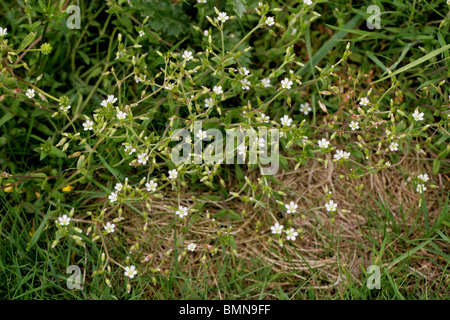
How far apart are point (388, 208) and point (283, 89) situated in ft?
4.01

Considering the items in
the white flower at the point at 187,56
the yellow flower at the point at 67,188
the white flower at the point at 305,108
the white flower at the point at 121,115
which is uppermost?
the white flower at the point at 187,56

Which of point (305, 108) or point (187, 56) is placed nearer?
point (187, 56)

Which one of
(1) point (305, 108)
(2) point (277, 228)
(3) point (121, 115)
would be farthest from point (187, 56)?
(2) point (277, 228)

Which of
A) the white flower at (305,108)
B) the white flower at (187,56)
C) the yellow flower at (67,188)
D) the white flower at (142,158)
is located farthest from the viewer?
the white flower at (305,108)

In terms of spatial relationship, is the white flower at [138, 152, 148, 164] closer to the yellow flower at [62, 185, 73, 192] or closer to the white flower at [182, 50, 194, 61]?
the white flower at [182, 50, 194, 61]

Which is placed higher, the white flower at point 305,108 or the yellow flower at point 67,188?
the white flower at point 305,108

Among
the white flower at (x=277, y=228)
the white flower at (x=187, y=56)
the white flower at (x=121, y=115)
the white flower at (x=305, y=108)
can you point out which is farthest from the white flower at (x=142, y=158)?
the white flower at (x=305, y=108)

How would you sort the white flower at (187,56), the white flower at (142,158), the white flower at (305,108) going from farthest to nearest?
the white flower at (305,108) → the white flower at (187,56) → the white flower at (142,158)

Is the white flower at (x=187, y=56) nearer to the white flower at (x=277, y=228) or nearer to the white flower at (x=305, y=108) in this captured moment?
the white flower at (x=305, y=108)

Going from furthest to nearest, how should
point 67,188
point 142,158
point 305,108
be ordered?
point 305,108 → point 67,188 → point 142,158

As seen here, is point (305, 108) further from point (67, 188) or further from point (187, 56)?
point (67, 188)

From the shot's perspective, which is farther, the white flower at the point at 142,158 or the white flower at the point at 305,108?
the white flower at the point at 305,108

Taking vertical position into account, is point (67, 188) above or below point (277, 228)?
above
